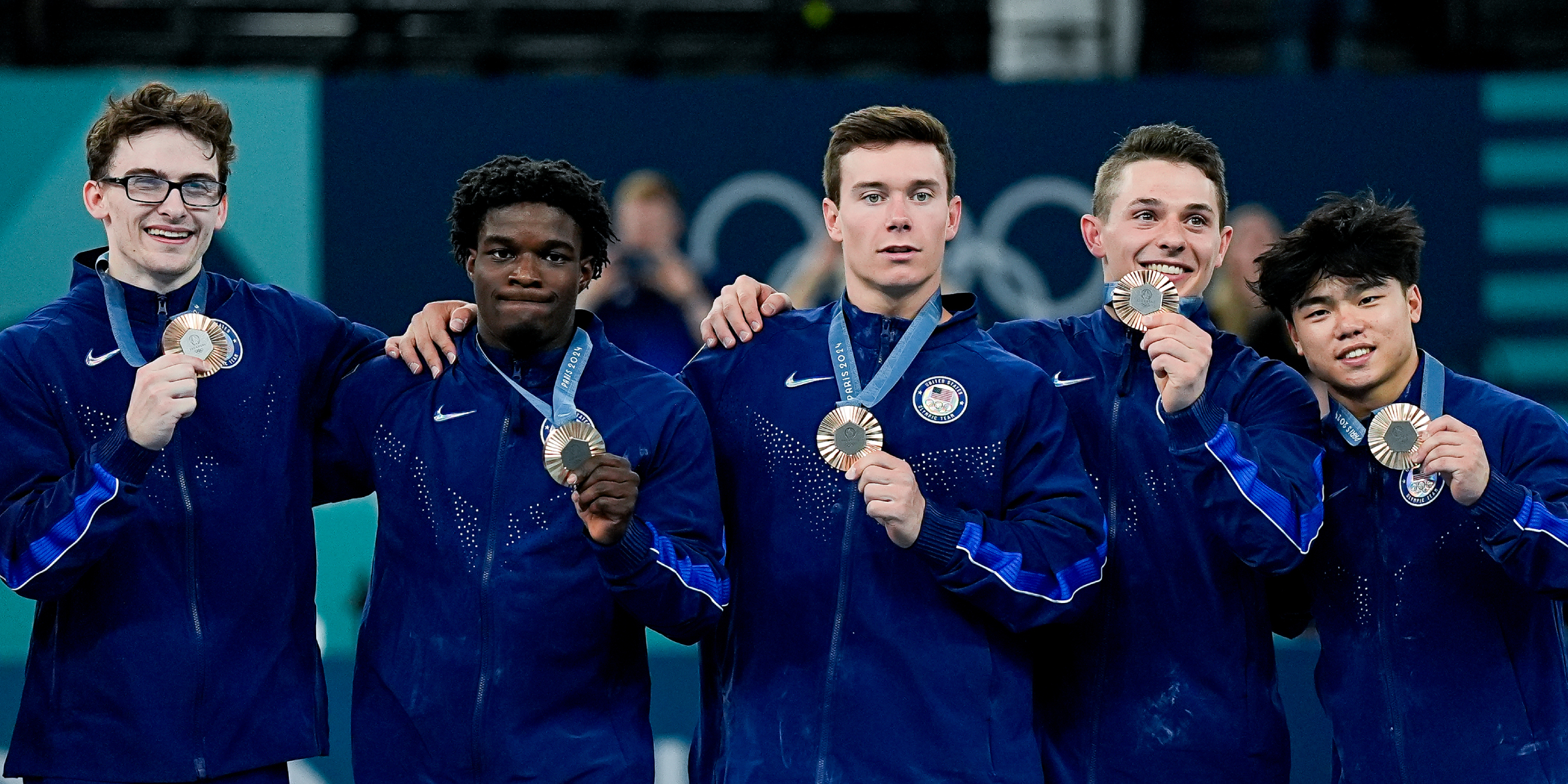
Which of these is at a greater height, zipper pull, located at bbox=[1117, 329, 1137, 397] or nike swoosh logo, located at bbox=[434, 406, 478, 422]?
zipper pull, located at bbox=[1117, 329, 1137, 397]

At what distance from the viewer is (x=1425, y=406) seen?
14.3ft

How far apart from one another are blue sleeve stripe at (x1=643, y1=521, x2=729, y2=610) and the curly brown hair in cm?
152

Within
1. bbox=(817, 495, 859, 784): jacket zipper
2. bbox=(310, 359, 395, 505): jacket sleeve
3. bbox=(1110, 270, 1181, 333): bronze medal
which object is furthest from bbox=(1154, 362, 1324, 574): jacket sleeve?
bbox=(310, 359, 395, 505): jacket sleeve

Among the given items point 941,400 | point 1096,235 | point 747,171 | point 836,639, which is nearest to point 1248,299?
point 747,171

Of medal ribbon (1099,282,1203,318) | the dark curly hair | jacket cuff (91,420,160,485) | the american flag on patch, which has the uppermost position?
the dark curly hair

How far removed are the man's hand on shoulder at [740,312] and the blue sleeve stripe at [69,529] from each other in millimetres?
1475

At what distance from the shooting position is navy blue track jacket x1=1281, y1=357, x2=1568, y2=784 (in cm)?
425

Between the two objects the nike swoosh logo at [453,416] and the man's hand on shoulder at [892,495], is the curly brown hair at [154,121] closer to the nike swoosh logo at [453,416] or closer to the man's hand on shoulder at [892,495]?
the nike swoosh logo at [453,416]

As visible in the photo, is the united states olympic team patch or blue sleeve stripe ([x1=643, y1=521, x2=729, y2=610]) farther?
the united states olympic team patch

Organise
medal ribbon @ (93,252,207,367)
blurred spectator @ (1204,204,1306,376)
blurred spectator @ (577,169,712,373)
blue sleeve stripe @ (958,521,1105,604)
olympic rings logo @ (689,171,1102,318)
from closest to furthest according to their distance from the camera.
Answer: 1. blue sleeve stripe @ (958,521,1105,604)
2. medal ribbon @ (93,252,207,367)
3. blurred spectator @ (1204,204,1306,376)
4. blurred spectator @ (577,169,712,373)
5. olympic rings logo @ (689,171,1102,318)

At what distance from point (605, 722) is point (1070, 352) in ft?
5.08

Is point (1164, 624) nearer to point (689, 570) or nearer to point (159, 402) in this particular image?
point (689, 570)

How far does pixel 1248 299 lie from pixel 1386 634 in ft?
13.4

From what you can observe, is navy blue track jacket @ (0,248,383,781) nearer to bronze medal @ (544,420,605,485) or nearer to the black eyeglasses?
the black eyeglasses
